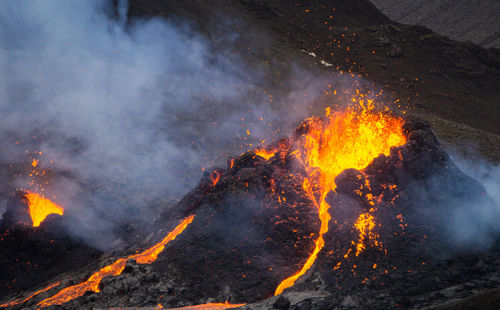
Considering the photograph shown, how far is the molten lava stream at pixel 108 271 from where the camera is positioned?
6656 mm

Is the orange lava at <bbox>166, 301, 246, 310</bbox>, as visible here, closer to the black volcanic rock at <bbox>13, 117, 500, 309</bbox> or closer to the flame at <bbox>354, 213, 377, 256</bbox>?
the black volcanic rock at <bbox>13, 117, 500, 309</bbox>

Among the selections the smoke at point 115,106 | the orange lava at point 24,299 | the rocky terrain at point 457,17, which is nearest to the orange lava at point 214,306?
the orange lava at point 24,299

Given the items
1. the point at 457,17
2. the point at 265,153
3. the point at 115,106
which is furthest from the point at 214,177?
the point at 457,17

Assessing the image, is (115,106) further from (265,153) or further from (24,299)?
(24,299)

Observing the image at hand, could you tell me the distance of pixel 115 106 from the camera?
48.4ft

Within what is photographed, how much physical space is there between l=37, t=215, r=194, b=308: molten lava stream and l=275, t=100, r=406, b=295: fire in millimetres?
3000

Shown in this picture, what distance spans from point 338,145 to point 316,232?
7.47 feet

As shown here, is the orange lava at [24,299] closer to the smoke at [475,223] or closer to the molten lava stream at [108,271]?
the molten lava stream at [108,271]

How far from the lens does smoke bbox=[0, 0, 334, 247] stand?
1117 centimetres

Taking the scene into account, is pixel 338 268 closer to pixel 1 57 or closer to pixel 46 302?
pixel 46 302

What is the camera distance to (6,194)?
398 inches

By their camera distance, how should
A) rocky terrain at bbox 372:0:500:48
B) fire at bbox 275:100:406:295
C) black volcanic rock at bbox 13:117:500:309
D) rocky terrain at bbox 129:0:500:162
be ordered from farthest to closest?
1. rocky terrain at bbox 372:0:500:48
2. rocky terrain at bbox 129:0:500:162
3. fire at bbox 275:100:406:295
4. black volcanic rock at bbox 13:117:500:309

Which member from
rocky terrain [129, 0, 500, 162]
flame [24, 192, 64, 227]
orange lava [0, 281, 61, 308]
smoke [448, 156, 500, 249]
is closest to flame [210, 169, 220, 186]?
orange lava [0, 281, 61, 308]

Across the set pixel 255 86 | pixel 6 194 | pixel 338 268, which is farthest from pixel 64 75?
pixel 338 268
